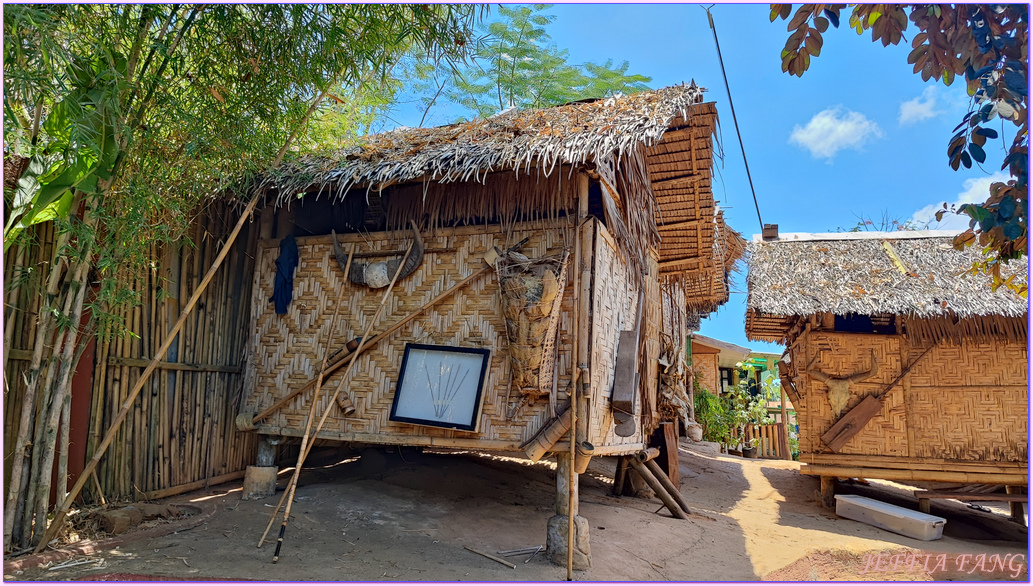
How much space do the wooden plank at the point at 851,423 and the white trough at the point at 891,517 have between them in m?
0.62

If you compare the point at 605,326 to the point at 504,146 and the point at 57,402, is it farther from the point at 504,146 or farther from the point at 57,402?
the point at 57,402

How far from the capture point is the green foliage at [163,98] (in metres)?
3.38

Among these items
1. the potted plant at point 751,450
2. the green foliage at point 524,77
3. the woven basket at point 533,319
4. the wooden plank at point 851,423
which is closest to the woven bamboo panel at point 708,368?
the potted plant at point 751,450

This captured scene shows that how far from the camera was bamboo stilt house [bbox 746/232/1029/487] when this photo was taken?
7023 millimetres

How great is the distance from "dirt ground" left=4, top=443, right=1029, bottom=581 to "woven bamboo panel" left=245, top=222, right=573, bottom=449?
0.75 meters

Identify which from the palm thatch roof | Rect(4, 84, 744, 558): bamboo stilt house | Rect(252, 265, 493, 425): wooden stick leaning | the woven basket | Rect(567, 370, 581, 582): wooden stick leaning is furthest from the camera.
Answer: Rect(252, 265, 493, 425): wooden stick leaning

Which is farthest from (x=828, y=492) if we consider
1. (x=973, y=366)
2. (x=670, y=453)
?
(x=973, y=366)

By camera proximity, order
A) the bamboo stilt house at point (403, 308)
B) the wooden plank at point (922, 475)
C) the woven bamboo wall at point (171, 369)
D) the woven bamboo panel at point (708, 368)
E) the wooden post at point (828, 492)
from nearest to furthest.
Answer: the woven bamboo wall at point (171, 369) → the bamboo stilt house at point (403, 308) → the wooden plank at point (922, 475) → the wooden post at point (828, 492) → the woven bamboo panel at point (708, 368)

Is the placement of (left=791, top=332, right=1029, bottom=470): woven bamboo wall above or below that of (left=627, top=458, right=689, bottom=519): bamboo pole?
above

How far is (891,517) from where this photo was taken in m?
6.66

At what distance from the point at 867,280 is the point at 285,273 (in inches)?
265

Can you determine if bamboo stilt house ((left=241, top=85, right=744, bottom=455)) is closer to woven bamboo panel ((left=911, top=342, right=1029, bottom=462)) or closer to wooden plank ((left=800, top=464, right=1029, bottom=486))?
wooden plank ((left=800, top=464, right=1029, bottom=486))

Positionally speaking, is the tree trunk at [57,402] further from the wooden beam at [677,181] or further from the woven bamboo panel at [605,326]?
the wooden beam at [677,181]

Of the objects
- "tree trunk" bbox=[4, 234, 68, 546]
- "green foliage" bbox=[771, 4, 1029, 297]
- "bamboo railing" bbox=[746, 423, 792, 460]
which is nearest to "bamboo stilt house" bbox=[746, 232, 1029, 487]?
"green foliage" bbox=[771, 4, 1029, 297]
